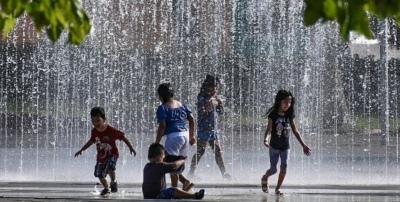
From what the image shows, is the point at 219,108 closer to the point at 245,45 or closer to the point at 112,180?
the point at 112,180

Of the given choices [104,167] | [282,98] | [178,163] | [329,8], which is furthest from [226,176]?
[329,8]

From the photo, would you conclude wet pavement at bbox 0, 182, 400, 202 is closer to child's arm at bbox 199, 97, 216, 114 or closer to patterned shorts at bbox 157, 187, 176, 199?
patterned shorts at bbox 157, 187, 176, 199

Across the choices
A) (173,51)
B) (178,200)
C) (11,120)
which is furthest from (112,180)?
(11,120)

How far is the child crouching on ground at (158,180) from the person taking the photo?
11.0 metres

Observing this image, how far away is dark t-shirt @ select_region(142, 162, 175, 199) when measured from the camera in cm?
1101

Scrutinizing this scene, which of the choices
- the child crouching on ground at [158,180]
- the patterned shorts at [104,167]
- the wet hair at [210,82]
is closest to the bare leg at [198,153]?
the wet hair at [210,82]

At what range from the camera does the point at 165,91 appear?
1205 cm

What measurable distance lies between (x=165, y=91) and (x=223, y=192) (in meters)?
1.25

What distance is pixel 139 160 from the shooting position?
61.3 ft

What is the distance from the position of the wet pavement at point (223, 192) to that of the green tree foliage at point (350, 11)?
5780 mm

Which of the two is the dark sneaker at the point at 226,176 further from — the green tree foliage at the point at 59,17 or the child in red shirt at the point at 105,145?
the green tree foliage at the point at 59,17

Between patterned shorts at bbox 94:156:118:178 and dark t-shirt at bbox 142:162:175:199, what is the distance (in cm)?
118

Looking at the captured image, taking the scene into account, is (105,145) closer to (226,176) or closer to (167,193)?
(167,193)

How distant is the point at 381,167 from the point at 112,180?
6414 mm
